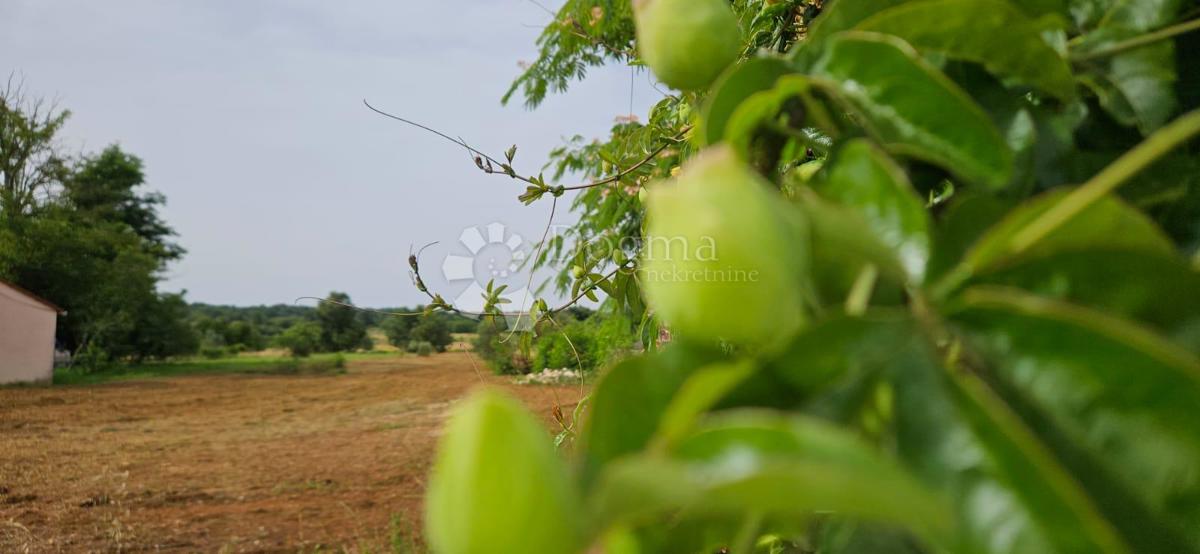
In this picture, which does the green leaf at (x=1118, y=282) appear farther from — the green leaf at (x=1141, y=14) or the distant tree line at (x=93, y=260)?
the distant tree line at (x=93, y=260)

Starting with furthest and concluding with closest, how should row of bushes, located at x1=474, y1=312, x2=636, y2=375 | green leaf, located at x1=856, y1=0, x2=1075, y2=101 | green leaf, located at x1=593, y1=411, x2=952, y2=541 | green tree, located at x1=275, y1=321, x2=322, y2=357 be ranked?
green tree, located at x1=275, y1=321, x2=322, y2=357
row of bushes, located at x1=474, y1=312, x2=636, y2=375
green leaf, located at x1=856, y1=0, x2=1075, y2=101
green leaf, located at x1=593, y1=411, x2=952, y2=541

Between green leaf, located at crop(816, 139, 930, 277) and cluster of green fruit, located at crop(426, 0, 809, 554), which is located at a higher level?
green leaf, located at crop(816, 139, 930, 277)

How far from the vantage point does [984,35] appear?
9.9 inches

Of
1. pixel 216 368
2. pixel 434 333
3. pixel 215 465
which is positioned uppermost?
pixel 434 333

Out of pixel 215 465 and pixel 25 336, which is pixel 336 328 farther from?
pixel 215 465

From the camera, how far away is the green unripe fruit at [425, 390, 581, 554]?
14cm

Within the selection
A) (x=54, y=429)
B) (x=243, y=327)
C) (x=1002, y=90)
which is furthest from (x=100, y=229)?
(x=1002, y=90)

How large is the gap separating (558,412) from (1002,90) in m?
0.91

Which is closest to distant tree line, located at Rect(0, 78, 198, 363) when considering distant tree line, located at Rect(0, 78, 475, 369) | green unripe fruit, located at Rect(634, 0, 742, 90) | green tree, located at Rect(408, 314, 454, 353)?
distant tree line, located at Rect(0, 78, 475, 369)

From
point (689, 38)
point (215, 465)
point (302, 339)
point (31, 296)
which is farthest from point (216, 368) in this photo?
point (689, 38)

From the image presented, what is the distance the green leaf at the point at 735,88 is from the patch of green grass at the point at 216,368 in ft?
46.2

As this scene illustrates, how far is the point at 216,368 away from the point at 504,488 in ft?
53.9

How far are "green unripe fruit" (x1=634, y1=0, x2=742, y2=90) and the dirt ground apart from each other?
2130 millimetres

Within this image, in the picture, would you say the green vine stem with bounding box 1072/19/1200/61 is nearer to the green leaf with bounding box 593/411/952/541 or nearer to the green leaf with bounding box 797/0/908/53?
the green leaf with bounding box 797/0/908/53
